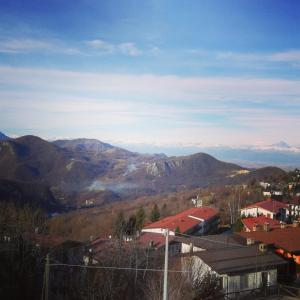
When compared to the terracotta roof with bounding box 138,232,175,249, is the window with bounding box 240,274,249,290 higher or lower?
higher

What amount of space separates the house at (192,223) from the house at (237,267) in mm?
13290

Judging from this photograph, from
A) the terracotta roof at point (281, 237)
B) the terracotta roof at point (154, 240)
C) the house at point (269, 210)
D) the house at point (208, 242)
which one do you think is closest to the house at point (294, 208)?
the house at point (269, 210)

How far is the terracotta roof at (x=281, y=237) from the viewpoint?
25.6m

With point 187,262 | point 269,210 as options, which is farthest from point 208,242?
point 269,210

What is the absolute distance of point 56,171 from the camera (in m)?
165

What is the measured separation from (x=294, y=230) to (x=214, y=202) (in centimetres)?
3672

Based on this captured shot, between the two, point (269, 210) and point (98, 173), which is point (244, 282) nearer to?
point (269, 210)

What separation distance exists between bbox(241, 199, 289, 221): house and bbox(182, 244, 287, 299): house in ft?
79.6

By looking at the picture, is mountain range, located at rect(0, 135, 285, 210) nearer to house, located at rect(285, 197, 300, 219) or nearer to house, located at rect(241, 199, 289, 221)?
house, located at rect(285, 197, 300, 219)

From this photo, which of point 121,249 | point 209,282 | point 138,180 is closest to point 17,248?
point 121,249

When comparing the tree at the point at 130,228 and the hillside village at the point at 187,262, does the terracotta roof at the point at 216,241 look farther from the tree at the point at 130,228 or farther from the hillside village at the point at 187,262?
the tree at the point at 130,228

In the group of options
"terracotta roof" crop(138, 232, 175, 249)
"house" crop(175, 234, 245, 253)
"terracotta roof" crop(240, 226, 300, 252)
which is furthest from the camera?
"terracotta roof" crop(138, 232, 175, 249)

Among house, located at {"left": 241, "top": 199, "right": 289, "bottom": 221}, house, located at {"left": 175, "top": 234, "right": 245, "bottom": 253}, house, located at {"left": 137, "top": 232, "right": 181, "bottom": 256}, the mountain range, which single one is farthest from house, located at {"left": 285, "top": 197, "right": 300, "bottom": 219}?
the mountain range

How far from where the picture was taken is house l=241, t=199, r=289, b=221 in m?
46.5
